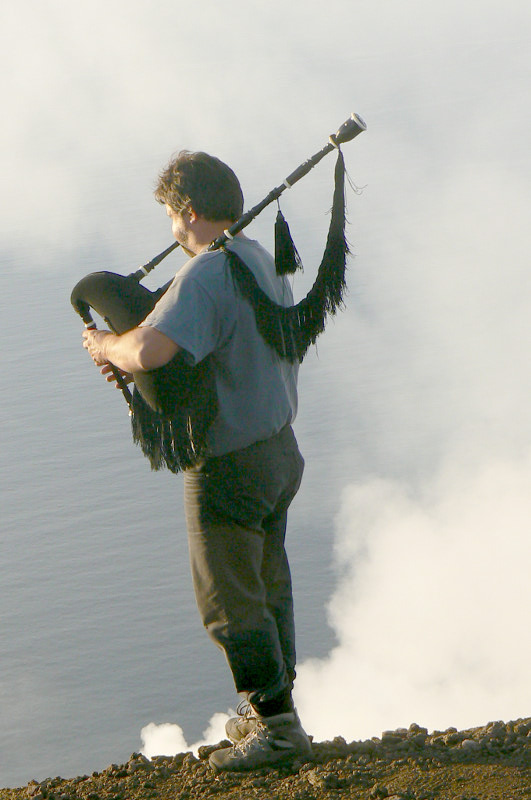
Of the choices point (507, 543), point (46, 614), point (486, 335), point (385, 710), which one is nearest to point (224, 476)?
point (385, 710)

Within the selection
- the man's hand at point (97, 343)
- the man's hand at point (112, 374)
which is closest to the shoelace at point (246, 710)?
the man's hand at point (112, 374)

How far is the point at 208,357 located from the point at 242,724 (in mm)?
1276

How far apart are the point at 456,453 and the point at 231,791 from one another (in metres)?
124

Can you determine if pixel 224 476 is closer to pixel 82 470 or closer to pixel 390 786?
pixel 390 786

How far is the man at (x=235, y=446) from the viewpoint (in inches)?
145

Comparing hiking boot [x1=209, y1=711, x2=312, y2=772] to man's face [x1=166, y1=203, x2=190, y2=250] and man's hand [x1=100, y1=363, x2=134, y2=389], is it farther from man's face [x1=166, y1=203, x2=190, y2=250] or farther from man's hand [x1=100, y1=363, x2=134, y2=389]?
man's face [x1=166, y1=203, x2=190, y2=250]

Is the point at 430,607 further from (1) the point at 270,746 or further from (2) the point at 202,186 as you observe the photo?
(2) the point at 202,186

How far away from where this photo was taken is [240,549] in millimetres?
3824

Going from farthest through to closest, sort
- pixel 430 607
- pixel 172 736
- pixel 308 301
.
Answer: pixel 430 607 → pixel 172 736 → pixel 308 301

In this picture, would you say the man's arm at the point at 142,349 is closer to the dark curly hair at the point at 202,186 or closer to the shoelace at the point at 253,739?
the dark curly hair at the point at 202,186

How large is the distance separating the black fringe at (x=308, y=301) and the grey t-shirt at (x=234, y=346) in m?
0.03

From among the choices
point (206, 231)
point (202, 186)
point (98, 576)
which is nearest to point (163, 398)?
point (206, 231)

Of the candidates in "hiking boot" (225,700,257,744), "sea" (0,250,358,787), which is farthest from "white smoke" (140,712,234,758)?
"hiking boot" (225,700,257,744)

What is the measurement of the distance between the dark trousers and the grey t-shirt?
8 centimetres
